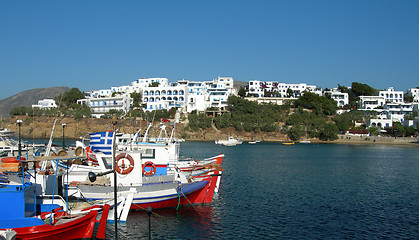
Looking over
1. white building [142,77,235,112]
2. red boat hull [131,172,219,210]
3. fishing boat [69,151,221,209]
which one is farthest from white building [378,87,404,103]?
fishing boat [69,151,221,209]

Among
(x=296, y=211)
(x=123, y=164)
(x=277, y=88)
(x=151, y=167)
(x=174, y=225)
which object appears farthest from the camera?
(x=277, y=88)

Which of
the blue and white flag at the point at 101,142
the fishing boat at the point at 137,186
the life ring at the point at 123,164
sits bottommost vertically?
the fishing boat at the point at 137,186

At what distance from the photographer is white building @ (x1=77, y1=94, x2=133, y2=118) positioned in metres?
119

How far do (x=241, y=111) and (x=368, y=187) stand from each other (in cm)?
8027

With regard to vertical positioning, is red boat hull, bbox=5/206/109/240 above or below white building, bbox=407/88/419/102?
below

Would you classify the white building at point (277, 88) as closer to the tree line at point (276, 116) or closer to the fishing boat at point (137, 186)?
the tree line at point (276, 116)

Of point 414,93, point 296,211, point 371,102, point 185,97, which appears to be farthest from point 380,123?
point 296,211

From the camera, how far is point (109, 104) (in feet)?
395

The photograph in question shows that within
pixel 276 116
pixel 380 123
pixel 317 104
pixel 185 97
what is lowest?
pixel 380 123

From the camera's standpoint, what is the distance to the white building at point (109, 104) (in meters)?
119

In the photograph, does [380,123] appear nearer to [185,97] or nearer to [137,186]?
[185,97]

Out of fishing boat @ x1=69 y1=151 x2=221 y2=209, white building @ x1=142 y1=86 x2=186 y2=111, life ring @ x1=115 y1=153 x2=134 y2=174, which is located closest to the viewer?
fishing boat @ x1=69 y1=151 x2=221 y2=209

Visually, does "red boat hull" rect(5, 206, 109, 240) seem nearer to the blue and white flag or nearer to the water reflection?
the water reflection

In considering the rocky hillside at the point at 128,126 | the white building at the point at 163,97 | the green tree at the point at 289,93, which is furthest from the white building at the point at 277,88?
the rocky hillside at the point at 128,126
